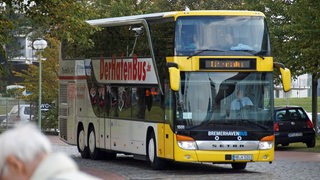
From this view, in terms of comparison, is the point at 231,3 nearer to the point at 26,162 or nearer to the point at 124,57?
the point at 124,57

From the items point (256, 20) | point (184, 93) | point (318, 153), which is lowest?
point (318, 153)

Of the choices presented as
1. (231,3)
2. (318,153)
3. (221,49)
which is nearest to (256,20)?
(221,49)

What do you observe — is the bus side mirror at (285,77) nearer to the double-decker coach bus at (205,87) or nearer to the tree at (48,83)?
the double-decker coach bus at (205,87)

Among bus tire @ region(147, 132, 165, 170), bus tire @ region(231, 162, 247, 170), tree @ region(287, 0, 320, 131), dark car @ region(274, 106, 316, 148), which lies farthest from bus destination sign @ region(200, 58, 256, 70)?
dark car @ region(274, 106, 316, 148)

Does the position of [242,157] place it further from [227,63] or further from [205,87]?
[227,63]

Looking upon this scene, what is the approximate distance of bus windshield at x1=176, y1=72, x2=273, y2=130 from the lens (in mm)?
23562

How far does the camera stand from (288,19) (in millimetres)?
44344

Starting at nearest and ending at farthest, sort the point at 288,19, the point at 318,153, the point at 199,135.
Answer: the point at 199,135 → the point at 318,153 → the point at 288,19

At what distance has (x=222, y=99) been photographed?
23.7 meters

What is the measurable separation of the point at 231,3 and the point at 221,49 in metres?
36.2

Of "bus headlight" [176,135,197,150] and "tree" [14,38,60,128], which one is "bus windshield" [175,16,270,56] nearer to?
"bus headlight" [176,135,197,150]

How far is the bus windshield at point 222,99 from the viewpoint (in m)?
23.6

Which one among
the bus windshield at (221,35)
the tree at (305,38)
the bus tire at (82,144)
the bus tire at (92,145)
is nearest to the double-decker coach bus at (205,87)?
the bus windshield at (221,35)

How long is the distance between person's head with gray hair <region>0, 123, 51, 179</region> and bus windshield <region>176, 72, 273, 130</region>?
20048 millimetres
